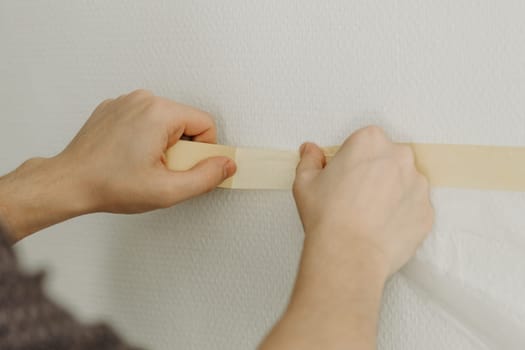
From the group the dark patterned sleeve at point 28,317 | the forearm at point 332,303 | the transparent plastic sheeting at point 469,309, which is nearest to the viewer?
the dark patterned sleeve at point 28,317

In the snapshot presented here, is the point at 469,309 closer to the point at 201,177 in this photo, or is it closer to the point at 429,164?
the point at 429,164

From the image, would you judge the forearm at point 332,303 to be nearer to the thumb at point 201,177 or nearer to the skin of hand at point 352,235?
the skin of hand at point 352,235

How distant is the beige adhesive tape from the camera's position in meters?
0.51

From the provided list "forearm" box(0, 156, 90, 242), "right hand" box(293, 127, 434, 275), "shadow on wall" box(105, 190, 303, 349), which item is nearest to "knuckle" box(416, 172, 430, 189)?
"right hand" box(293, 127, 434, 275)

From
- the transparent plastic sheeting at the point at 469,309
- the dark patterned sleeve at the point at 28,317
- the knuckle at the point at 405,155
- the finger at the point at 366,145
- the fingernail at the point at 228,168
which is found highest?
the dark patterned sleeve at the point at 28,317

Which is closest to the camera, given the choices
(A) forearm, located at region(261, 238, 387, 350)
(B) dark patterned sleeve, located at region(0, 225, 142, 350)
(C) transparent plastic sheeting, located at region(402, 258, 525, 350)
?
(B) dark patterned sleeve, located at region(0, 225, 142, 350)

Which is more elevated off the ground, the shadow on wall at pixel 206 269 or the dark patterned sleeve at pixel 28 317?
the dark patterned sleeve at pixel 28 317

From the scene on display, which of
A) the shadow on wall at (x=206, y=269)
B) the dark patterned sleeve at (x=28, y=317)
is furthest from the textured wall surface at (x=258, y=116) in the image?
the dark patterned sleeve at (x=28, y=317)

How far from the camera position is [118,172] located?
56 cm

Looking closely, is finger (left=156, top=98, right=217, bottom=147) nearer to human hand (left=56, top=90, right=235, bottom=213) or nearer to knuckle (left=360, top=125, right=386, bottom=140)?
human hand (left=56, top=90, right=235, bottom=213)

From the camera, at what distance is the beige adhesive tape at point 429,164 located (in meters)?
0.51

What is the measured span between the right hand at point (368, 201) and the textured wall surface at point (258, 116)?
0.03 m

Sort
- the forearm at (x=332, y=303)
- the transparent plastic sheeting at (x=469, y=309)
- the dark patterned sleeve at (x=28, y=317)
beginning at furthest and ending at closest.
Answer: the transparent plastic sheeting at (x=469, y=309)
the forearm at (x=332, y=303)
the dark patterned sleeve at (x=28, y=317)

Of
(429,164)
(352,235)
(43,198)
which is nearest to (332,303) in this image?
(352,235)
